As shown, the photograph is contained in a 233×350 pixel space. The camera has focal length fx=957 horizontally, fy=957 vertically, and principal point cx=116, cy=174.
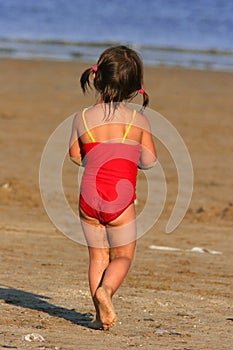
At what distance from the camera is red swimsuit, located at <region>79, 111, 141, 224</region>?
5.49m

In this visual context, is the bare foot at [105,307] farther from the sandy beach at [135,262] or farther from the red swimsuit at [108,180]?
the red swimsuit at [108,180]

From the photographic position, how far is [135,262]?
7.95 meters

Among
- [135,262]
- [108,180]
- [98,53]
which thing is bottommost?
[98,53]

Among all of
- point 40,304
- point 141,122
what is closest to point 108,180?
point 141,122

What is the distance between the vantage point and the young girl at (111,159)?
17.9 ft

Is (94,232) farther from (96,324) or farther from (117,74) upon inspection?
(117,74)

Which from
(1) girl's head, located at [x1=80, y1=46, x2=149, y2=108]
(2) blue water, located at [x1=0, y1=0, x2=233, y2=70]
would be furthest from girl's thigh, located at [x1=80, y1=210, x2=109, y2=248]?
(2) blue water, located at [x1=0, y1=0, x2=233, y2=70]

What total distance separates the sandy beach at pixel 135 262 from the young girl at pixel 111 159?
16.8 inches

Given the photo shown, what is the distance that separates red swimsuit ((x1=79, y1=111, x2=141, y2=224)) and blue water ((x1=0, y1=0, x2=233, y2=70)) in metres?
20.5

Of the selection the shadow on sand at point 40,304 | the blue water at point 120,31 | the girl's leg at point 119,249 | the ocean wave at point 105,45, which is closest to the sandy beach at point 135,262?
the shadow on sand at point 40,304

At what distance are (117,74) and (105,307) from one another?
1.31m

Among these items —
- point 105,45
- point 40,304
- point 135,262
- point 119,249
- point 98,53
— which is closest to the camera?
point 119,249

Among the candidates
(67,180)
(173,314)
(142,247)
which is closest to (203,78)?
(67,180)

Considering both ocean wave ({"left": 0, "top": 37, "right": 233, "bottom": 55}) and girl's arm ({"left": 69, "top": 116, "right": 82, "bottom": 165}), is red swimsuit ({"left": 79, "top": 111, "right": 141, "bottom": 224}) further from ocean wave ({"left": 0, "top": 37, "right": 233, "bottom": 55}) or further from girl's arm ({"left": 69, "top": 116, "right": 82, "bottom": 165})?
ocean wave ({"left": 0, "top": 37, "right": 233, "bottom": 55})
